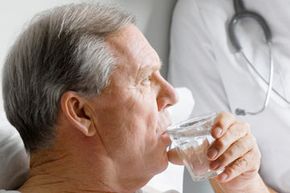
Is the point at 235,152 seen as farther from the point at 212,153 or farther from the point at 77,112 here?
the point at 77,112

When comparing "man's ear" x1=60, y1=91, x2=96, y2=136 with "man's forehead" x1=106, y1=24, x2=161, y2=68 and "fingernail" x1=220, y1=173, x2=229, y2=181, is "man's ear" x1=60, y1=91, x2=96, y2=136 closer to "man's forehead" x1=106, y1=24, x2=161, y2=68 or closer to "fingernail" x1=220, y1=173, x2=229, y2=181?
"man's forehead" x1=106, y1=24, x2=161, y2=68

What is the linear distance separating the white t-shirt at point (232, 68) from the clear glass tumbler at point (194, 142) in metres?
0.73

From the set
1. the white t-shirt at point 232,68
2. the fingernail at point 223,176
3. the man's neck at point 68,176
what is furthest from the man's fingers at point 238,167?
the white t-shirt at point 232,68

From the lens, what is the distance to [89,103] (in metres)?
1.02

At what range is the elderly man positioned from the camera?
0.99m

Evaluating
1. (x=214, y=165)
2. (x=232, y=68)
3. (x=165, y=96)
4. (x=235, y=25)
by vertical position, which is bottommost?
(x=232, y=68)

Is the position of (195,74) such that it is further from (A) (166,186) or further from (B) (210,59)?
(A) (166,186)

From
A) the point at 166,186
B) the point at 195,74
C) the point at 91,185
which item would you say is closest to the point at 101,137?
the point at 91,185

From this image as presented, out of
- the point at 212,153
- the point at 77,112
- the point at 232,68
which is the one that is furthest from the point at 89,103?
the point at 232,68

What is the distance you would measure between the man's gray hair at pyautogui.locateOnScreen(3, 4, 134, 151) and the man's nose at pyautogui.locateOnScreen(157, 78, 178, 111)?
0.12 meters

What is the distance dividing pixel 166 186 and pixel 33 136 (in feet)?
1.61

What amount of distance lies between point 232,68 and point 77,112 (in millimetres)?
903

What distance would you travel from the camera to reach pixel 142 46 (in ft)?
3.44

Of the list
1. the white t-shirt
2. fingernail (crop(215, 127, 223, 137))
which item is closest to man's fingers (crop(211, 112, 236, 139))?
fingernail (crop(215, 127, 223, 137))
